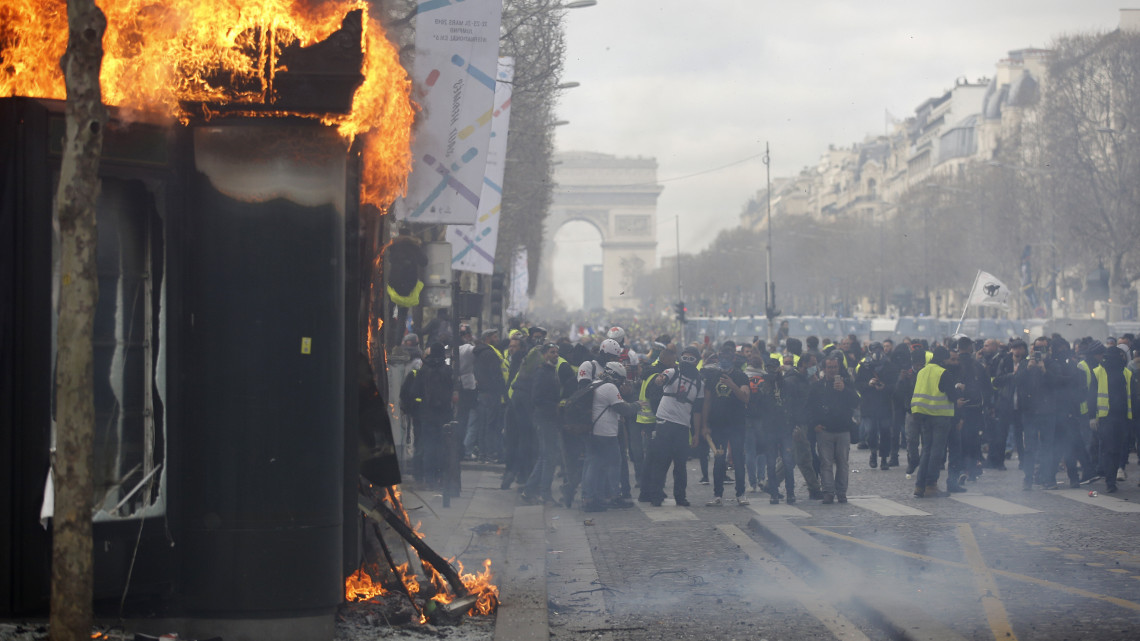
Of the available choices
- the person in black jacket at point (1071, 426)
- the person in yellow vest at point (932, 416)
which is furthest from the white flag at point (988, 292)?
the person in yellow vest at point (932, 416)

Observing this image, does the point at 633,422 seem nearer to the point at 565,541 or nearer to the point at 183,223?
the point at 565,541

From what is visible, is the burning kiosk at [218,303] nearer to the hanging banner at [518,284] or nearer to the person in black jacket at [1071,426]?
the person in black jacket at [1071,426]

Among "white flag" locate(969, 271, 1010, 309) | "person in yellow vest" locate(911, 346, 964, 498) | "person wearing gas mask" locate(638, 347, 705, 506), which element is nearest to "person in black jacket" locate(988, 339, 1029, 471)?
"person in yellow vest" locate(911, 346, 964, 498)

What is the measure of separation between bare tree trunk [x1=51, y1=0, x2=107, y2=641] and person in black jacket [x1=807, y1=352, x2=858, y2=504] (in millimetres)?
9460

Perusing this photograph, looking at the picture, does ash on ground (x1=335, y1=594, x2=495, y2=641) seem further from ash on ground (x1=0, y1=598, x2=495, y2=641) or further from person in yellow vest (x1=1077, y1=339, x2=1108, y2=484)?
person in yellow vest (x1=1077, y1=339, x2=1108, y2=484)

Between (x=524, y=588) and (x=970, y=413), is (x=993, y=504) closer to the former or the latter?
(x=970, y=413)

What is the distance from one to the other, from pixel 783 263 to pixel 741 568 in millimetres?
85486

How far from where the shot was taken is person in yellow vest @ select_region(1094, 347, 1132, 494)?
13.9 metres

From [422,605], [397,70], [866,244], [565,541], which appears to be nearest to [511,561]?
[565,541]

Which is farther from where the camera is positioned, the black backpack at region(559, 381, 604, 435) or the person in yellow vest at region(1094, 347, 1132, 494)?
the person in yellow vest at region(1094, 347, 1132, 494)

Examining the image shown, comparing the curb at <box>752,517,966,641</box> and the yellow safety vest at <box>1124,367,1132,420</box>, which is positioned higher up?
the yellow safety vest at <box>1124,367,1132,420</box>

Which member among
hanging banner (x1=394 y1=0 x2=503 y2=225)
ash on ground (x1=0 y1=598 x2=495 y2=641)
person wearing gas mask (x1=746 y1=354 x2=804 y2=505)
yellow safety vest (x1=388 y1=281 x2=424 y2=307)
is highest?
hanging banner (x1=394 y1=0 x2=503 y2=225)

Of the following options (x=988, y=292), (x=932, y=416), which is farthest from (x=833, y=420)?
(x=988, y=292)

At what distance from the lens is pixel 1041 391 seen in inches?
584
